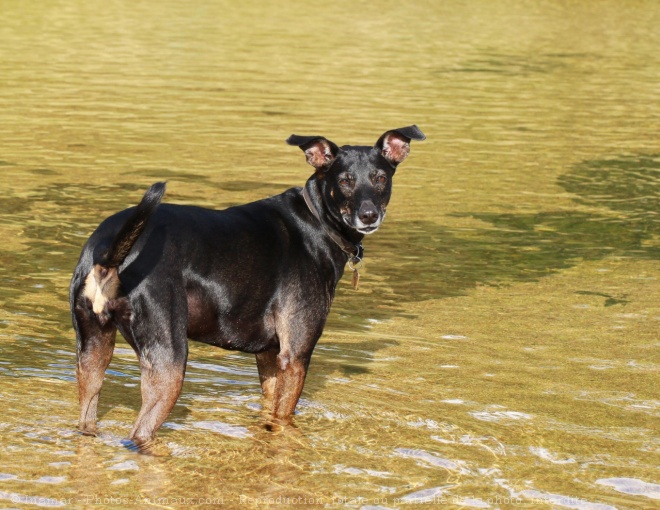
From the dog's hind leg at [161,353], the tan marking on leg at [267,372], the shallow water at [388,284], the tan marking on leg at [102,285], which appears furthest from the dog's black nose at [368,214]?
the tan marking on leg at [102,285]

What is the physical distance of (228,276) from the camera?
789cm

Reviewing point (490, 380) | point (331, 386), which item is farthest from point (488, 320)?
point (331, 386)

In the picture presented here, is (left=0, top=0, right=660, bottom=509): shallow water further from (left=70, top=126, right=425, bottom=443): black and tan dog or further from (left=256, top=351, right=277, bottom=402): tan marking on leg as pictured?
(left=70, top=126, right=425, bottom=443): black and tan dog

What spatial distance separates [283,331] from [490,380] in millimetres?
2243

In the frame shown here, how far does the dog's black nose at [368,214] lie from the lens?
27.9 feet

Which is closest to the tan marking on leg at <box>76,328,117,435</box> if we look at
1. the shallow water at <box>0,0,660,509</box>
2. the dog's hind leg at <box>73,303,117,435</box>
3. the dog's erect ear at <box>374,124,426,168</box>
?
the dog's hind leg at <box>73,303,117,435</box>

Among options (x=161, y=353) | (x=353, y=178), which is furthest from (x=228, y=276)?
(x=353, y=178)

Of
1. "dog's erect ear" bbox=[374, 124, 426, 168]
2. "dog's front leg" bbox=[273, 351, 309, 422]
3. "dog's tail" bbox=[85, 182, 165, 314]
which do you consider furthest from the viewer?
"dog's erect ear" bbox=[374, 124, 426, 168]

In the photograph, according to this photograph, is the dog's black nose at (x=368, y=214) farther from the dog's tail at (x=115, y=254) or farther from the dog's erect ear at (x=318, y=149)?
the dog's tail at (x=115, y=254)

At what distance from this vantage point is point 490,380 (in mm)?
9820

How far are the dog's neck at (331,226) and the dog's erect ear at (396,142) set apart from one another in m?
0.63

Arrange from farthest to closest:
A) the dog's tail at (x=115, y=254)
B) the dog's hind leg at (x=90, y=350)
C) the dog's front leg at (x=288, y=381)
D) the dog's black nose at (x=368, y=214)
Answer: the dog's black nose at (x=368, y=214)
the dog's front leg at (x=288, y=381)
the dog's hind leg at (x=90, y=350)
the dog's tail at (x=115, y=254)

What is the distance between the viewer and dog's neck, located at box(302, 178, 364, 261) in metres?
8.59

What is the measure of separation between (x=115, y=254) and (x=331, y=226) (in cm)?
196
